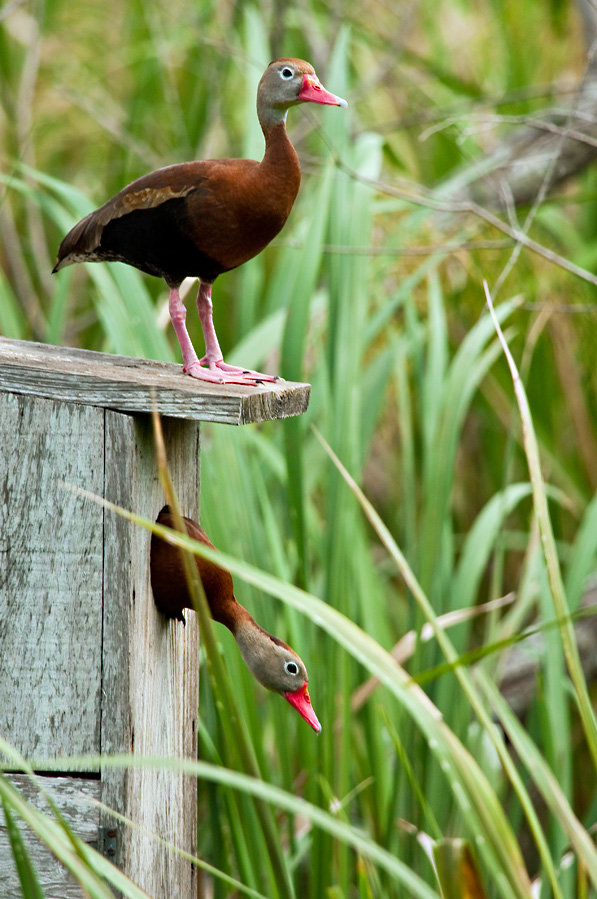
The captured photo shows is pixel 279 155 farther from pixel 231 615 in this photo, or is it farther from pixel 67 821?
pixel 67 821

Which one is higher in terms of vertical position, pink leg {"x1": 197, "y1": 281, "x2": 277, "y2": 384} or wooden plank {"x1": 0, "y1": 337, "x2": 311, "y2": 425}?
pink leg {"x1": 197, "y1": 281, "x2": 277, "y2": 384}

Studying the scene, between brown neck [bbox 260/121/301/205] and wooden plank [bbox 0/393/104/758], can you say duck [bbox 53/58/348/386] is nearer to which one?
brown neck [bbox 260/121/301/205]

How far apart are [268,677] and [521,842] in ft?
4.83

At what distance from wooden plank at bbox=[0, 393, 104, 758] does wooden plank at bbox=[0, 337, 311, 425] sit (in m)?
0.02

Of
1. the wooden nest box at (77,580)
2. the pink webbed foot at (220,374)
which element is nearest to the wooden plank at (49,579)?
the wooden nest box at (77,580)

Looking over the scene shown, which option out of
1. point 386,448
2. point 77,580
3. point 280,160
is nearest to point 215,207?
point 280,160

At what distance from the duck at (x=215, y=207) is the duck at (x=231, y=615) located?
0.17 m

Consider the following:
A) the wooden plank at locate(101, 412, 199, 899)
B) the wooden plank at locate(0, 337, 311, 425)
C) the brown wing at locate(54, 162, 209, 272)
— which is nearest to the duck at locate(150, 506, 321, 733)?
the wooden plank at locate(101, 412, 199, 899)

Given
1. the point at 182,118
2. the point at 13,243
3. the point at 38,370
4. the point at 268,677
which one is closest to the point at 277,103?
the point at 38,370

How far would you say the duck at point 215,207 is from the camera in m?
0.84

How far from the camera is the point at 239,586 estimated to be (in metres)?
1.32

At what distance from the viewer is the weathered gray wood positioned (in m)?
0.92

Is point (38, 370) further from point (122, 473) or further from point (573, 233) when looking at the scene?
point (573, 233)

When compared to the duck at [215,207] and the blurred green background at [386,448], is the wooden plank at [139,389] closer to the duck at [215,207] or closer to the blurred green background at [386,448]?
the duck at [215,207]
